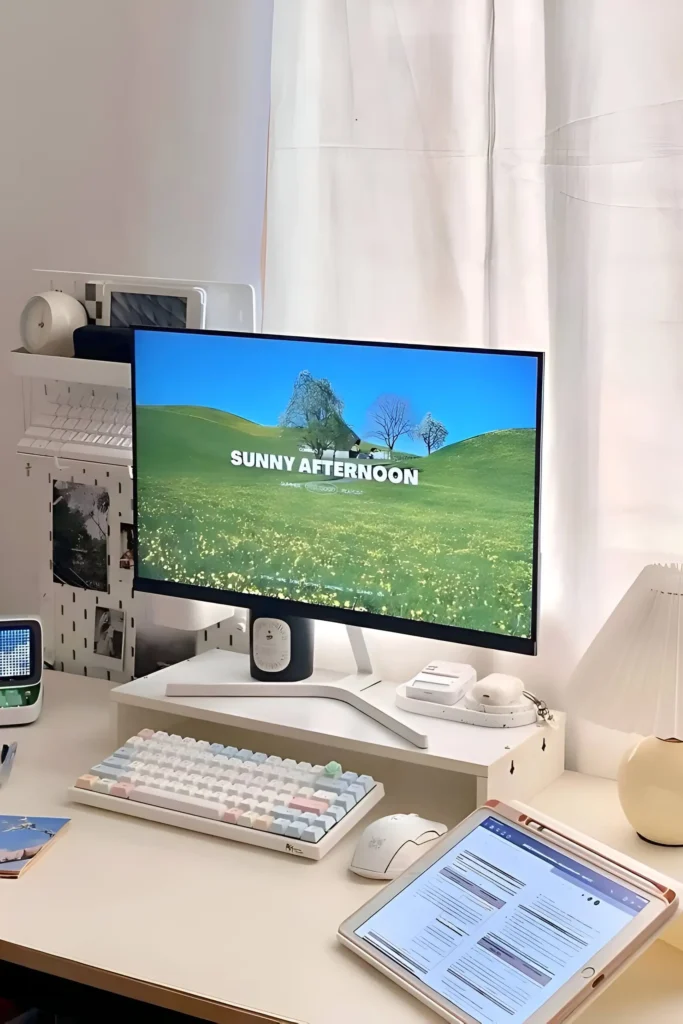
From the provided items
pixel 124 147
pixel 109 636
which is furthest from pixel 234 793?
pixel 124 147

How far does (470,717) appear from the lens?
4.69 feet

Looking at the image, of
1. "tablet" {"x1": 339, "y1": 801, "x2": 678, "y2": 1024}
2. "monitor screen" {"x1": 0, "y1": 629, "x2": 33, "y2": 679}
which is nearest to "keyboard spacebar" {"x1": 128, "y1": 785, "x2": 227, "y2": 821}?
"tablet" {"x1": 339, "y1": 801, "x2": 678, "y2": 1024}

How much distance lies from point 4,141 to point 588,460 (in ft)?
3.73

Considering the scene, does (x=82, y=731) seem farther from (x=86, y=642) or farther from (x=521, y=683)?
(x=521, y=683)

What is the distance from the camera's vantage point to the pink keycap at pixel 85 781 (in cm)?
139

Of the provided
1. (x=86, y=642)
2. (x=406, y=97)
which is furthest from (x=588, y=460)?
(x=86, y=642)

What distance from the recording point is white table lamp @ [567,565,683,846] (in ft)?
4.03

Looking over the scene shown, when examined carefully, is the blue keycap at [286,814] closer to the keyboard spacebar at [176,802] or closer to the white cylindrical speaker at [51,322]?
the keyboard spacebar at [176,802]

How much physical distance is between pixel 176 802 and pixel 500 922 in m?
0.42

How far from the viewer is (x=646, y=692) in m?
1.24

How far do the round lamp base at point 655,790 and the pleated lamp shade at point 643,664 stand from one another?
0.05m

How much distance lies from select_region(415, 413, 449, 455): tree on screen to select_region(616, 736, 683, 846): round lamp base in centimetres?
41

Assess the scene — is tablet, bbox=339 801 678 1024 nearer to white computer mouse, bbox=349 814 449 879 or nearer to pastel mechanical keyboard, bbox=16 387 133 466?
white computer mouse, bbox=349 814 449 879

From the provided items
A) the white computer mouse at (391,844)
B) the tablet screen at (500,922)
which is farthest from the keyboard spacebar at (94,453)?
the tablet screen at (500,922)
